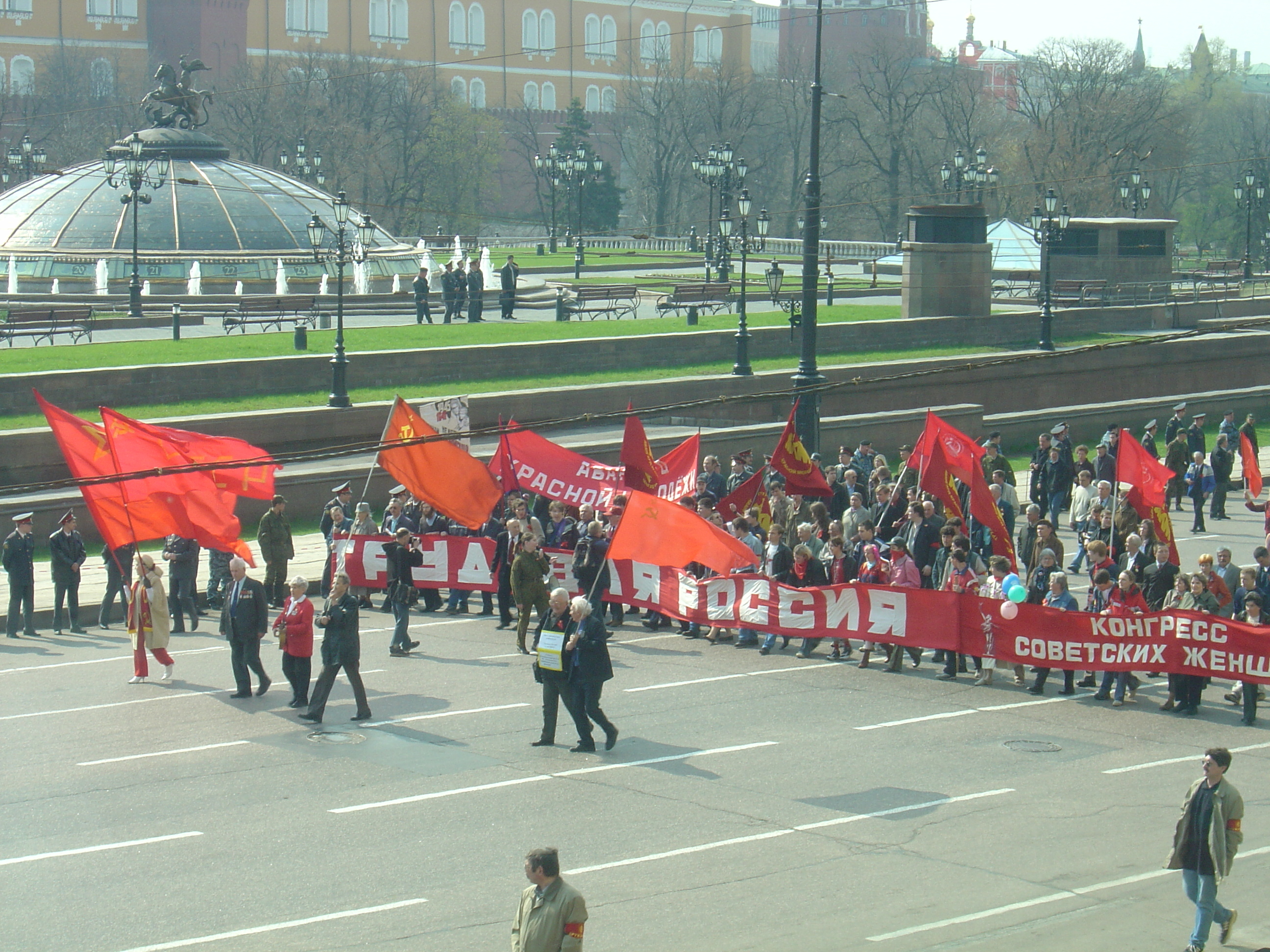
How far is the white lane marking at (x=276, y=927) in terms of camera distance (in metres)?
8.87

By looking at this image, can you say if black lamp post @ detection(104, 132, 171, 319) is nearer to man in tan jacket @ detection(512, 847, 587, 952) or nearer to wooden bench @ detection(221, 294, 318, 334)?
wooden bench @ detection(221, 294, 318, 334)

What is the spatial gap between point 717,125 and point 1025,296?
155 feet

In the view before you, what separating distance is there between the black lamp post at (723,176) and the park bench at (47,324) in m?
19.9

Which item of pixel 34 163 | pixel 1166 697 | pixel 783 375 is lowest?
pixel 1166 697

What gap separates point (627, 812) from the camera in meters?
11.4

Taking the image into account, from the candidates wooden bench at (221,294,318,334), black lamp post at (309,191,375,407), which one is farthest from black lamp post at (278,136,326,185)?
wooden bench at (221,294,318,334)

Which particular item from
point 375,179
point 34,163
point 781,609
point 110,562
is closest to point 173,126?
point 34,163

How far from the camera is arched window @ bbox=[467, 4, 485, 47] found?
129375 mm

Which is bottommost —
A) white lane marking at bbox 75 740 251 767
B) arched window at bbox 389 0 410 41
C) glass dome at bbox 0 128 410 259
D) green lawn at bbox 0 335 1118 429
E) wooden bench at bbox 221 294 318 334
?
white lane marking at bbox 75 740 251 767

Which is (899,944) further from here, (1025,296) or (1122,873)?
(1025,296)

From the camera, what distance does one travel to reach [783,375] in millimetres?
33125

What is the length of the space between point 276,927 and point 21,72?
110m

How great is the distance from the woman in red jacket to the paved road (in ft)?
1.05

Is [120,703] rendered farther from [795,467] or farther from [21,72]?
[21,72]
